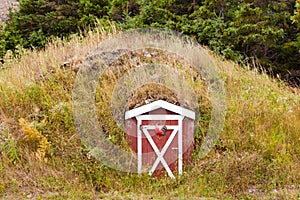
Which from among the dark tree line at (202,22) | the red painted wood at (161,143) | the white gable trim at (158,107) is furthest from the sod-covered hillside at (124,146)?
the dark tree line at (202,22)

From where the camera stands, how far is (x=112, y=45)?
7.93 meters

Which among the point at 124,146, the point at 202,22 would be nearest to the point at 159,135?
the point at 124,146

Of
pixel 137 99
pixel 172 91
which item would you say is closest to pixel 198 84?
pixel 172 91

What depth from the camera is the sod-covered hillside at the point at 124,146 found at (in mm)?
5203

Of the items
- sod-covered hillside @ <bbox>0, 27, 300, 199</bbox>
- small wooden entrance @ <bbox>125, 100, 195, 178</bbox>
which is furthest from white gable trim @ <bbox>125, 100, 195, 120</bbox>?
sod-covered hillside @ <bbox>0, 27, 300, 199</bbox>

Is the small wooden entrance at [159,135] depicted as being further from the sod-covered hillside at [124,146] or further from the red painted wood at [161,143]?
the sod-covered hillside at [124,146]

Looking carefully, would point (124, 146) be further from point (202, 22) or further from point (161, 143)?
point (202, 22)

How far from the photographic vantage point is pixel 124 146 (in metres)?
5.62

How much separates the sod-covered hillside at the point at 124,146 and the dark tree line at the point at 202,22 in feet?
6.71

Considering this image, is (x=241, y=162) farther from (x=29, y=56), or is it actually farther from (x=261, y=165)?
(x=29, y=56)

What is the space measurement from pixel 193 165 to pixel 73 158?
1.68 meters

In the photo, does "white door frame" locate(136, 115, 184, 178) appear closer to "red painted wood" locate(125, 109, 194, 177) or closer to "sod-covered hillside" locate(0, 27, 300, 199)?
"red painted wood" locate(125, 109, 194, 177)

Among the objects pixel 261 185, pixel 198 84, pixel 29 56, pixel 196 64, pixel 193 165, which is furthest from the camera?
pixel 29 56

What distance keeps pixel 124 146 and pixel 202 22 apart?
4473 mm
